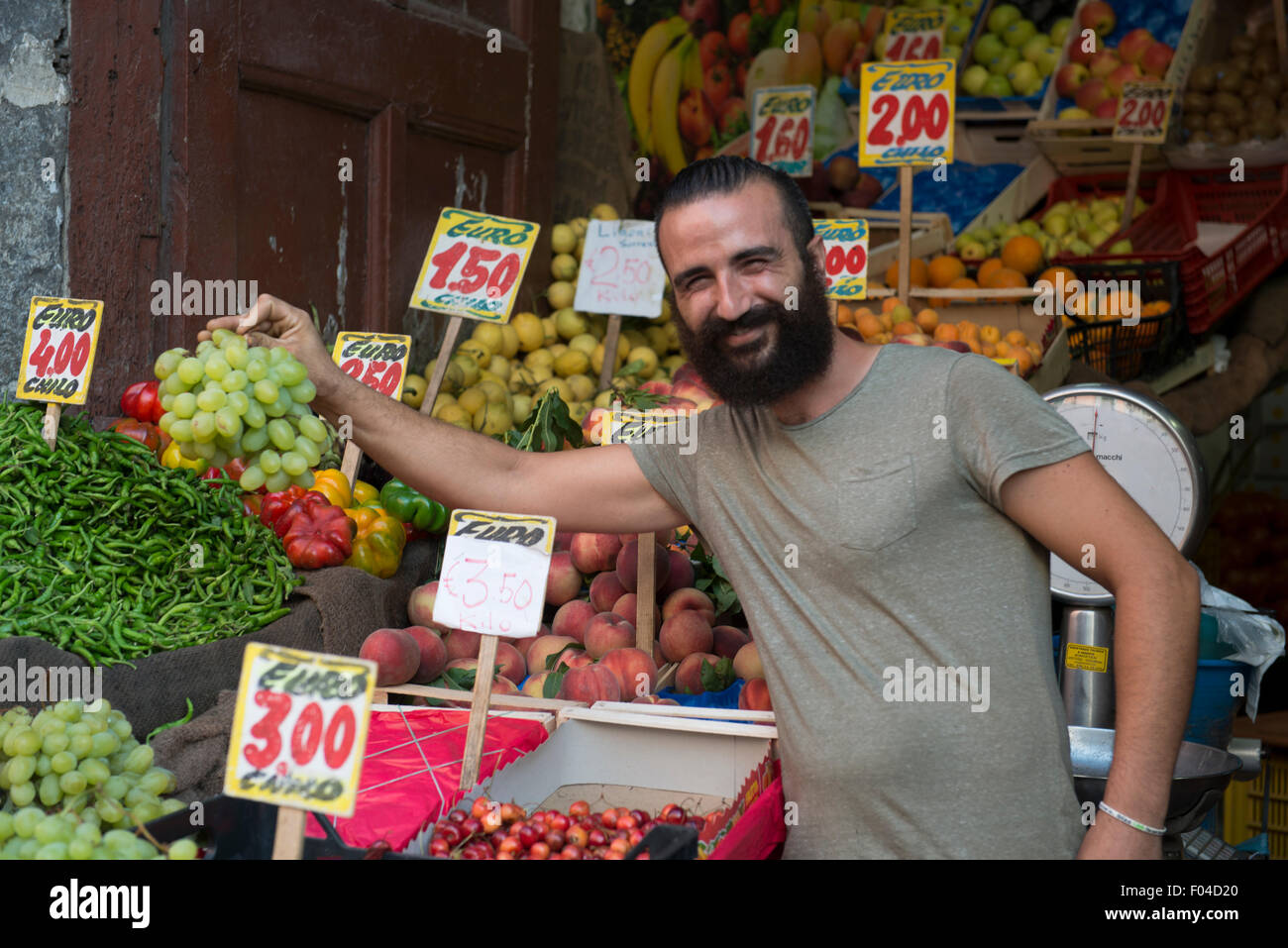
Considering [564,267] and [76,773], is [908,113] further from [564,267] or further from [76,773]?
[76,773]

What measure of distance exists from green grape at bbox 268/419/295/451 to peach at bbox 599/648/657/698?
1069 mm

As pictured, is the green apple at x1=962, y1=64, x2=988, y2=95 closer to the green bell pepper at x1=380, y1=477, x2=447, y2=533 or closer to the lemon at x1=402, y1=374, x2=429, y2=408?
the lemon at x1=402, y1=374, x2=429, y2=408

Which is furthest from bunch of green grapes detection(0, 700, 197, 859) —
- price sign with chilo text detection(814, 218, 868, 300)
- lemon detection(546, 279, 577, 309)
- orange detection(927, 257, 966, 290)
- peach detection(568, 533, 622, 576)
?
orange detection(927, 257, 966, 290)

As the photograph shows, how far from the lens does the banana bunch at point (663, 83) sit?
6.38 m

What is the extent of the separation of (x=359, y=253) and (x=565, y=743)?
2612 mm

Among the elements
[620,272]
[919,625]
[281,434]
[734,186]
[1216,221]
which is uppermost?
[1216,221]

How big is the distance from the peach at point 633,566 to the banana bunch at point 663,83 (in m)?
3.74

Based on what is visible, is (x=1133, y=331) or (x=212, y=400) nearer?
(x=212, y=400)

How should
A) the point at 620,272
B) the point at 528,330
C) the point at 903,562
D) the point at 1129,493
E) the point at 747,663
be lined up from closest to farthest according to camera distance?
the point at 903,562, the point at 1129,493, the point at 747,663, the point at 620,272, the point at 528,330

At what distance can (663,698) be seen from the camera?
2.68 meters

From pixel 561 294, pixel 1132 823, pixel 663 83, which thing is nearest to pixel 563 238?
pixel 561 294

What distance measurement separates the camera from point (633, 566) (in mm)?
3094

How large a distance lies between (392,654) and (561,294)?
293 cm

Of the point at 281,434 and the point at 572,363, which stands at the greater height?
the point at 572,363
